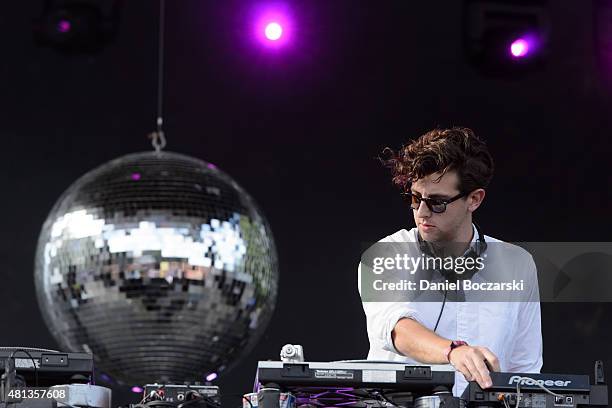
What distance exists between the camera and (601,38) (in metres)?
6.55

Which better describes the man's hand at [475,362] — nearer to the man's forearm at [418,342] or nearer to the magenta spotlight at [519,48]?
the man's forearm at [418,342]

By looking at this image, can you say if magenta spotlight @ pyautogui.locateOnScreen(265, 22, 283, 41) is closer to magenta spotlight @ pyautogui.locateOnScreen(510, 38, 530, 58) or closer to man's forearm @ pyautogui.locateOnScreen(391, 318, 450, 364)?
magenta spotlight @ pyautogui.locateOnScreen(510, 38, 530, 58)

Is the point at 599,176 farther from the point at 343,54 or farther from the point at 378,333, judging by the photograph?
the point at 378,333

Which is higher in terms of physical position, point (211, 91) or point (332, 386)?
point (211, 91)

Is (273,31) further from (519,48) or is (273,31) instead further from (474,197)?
(474,197)

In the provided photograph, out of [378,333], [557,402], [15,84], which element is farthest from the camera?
[15,84]

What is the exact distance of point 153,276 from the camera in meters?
2.41

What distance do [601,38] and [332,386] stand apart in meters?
3.77

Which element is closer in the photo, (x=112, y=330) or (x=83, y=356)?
(x=112, y=330)

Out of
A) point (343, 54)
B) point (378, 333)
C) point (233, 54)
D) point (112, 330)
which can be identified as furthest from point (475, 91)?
point (112, 330)

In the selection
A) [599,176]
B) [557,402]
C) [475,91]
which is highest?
[475,91]

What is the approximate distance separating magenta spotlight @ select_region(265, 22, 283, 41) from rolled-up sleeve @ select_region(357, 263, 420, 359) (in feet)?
8.11

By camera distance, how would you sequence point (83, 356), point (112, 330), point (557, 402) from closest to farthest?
point (112, 330)
point (557, 402)
point (83, 356)

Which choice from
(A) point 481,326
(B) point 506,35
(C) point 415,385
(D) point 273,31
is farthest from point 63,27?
(C) point 415,385
